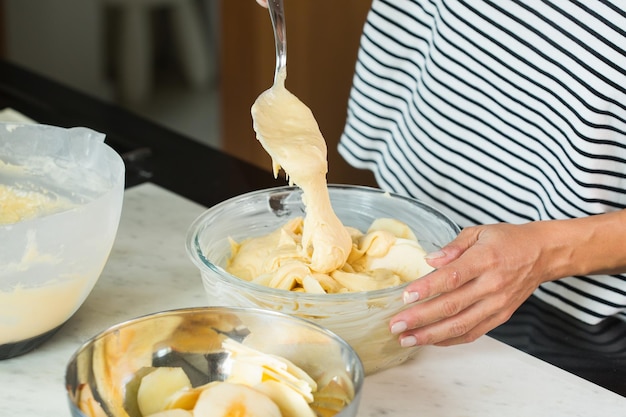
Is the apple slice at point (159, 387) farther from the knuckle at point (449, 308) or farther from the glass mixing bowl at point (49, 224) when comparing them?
the knuckle at point (449, 308)

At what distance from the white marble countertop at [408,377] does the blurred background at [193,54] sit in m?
1.55

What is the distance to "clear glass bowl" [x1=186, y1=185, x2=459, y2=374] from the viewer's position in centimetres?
92

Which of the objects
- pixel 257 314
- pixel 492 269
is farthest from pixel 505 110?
pixel 257 314

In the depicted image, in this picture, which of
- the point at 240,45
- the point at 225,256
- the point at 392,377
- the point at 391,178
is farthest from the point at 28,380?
the point at 240,45

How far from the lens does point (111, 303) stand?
114 cm

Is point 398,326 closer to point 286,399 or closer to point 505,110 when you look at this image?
point 286,399

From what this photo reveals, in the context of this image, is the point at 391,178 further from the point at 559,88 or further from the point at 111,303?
the point at 111,303

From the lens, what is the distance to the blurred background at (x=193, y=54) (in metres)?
2.81

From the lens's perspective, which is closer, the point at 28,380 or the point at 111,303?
the point at 28,380

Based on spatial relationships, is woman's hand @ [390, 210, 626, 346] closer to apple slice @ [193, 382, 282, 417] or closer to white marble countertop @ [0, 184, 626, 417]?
white marble countertop @ [0, 184, 626, 417]

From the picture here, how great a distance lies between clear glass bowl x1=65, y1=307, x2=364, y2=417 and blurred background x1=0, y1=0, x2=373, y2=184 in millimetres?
1843

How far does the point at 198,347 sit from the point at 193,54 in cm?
269

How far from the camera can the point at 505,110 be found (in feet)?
4.57

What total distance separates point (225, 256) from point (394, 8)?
0.65 metres
